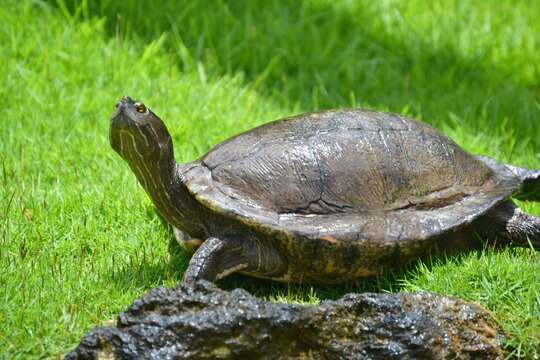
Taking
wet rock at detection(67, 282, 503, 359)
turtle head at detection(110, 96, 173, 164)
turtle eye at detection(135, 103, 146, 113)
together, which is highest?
turtle eye at detection(135, 103, 146, 113)

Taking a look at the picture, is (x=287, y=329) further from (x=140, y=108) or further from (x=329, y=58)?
(x=329, y=58)

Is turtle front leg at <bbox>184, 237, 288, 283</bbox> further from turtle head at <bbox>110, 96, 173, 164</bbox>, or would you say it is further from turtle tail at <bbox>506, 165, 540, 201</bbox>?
turtle tail at <bbox>506, 165, 540, 201</bbox>

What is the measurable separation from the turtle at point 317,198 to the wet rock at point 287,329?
52cm

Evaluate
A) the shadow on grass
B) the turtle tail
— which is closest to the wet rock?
the turtle tail

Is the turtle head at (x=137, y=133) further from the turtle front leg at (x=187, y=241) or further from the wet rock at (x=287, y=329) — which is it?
the wet rock at (x=287, y=329)

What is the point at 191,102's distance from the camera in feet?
22.1

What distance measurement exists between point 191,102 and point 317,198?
2543mm

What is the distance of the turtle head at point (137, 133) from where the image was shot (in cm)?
436

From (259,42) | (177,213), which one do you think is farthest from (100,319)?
(259,42)

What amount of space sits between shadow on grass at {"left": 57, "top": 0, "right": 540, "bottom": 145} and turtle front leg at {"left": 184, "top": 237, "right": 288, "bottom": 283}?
9.26 feet

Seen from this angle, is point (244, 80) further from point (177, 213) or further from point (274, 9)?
point (177, 213)

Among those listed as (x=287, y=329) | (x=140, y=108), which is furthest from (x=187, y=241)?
(x=287, y=329)

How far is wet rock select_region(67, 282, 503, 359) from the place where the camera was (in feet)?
11.9

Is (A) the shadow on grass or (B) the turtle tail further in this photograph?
(A) the shadow on grass
